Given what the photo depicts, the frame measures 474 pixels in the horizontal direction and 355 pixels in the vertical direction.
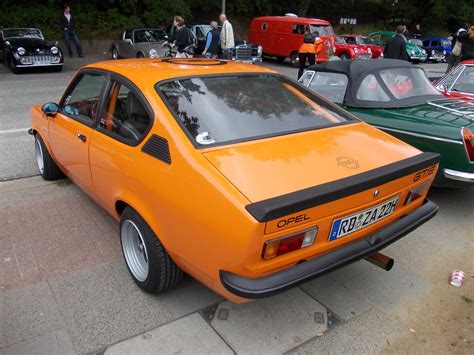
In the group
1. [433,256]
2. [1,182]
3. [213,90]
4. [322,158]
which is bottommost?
[1,182]

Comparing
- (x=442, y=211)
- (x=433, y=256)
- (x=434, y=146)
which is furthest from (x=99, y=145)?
(x=442, y=211)

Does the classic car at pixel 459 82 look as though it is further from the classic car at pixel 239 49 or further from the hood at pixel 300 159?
the classic car at pixel 239 49

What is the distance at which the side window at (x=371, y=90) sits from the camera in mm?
4848

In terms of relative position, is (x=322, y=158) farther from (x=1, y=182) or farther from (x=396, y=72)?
(x=1, y=182)

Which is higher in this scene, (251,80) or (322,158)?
(251,80)

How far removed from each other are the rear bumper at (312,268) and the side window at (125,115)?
115 cm

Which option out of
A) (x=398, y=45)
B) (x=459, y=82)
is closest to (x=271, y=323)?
(x=459, y=82)

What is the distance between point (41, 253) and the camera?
3262mm

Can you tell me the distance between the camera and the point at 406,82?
5.11m

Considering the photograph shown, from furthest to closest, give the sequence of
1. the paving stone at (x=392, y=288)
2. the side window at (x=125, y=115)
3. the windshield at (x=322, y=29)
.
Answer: the windshield at (x=322, y=29)
the paving stone at (x=392, y=288)
the side window at (x=125, y=115)

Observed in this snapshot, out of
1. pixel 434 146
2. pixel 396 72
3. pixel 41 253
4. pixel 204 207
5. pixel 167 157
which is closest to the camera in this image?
pixel 204 207

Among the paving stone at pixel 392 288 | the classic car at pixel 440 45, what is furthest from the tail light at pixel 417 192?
the classic car at pixel 440 45

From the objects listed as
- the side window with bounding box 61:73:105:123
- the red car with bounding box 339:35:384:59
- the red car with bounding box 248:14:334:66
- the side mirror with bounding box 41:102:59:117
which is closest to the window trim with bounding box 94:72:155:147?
the side window with bounding box 61:73:105:123

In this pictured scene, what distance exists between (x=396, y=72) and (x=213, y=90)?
3299mm
